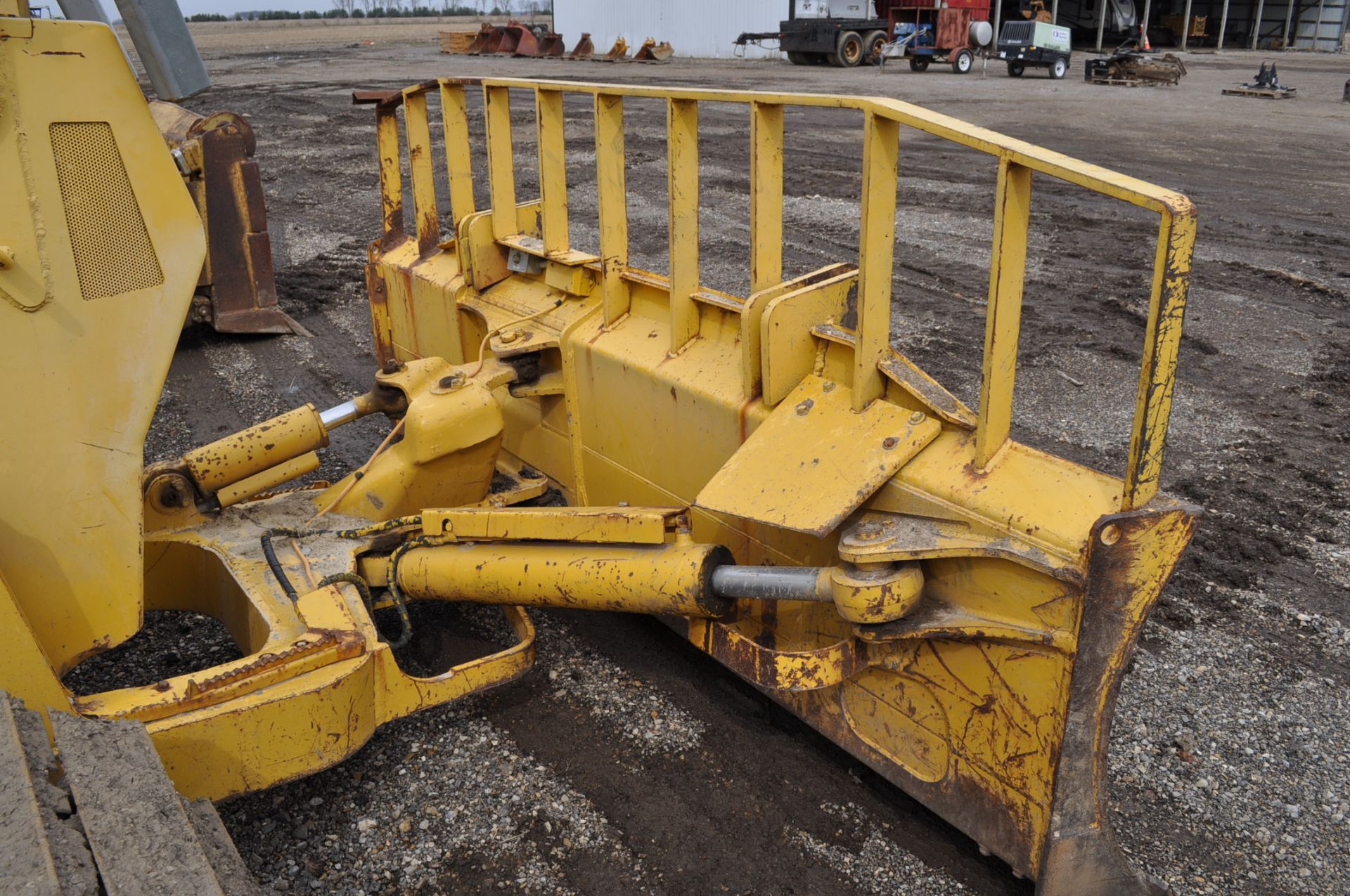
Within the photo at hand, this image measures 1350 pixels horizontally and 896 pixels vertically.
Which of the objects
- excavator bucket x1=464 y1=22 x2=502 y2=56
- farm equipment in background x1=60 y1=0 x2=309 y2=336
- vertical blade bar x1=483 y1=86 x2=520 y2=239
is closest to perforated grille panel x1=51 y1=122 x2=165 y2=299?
→ vertical blade bar x1=483 y1=86 x2=520 y2=239

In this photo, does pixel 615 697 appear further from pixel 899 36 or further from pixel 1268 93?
pixel 899 36

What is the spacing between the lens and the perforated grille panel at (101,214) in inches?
96.9

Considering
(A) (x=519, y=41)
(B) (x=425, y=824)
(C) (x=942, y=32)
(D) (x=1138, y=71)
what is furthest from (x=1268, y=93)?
(A) (x=519, y=41)

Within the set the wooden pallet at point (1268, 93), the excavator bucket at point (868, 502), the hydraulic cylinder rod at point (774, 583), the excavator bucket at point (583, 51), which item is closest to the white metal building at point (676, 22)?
the excavator bucket at point (583, 51)

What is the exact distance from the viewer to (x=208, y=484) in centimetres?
349

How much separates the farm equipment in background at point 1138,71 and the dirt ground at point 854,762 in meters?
9.50

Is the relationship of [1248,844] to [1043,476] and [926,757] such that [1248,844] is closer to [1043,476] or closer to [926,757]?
[926,757]

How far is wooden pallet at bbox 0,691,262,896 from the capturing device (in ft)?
5.44

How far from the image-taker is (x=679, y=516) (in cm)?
310

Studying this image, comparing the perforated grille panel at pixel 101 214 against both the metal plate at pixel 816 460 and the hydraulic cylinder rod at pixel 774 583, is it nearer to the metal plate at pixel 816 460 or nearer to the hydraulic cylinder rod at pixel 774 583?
the metal plate at pixel 816 460

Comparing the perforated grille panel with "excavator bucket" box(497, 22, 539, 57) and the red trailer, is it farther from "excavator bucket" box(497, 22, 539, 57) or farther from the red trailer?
"excavator bucket" box(497, 22, 539, 57)

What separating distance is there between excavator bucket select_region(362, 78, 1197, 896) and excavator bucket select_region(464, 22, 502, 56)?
30.1 metres

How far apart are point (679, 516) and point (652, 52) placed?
28465mm

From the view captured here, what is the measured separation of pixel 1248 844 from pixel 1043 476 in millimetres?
1262
